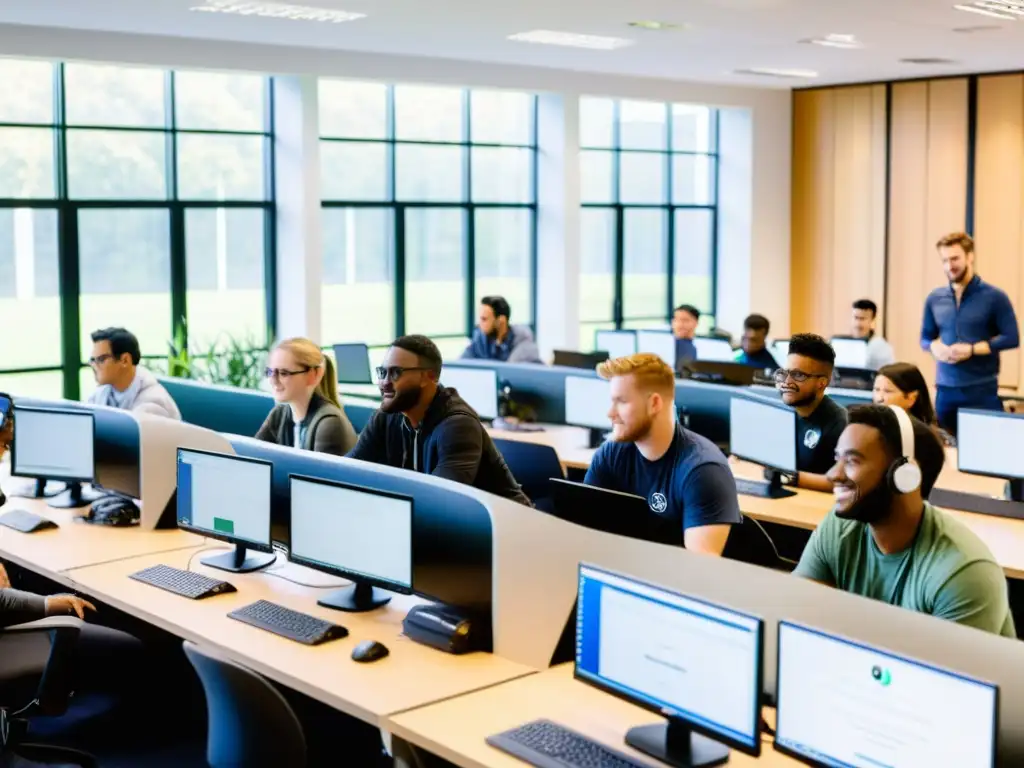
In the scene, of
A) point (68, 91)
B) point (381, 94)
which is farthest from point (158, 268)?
point (381, 94)

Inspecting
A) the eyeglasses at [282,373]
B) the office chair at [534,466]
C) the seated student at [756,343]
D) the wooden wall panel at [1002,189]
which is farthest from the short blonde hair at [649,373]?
the wooden wall panel at [1002,189]

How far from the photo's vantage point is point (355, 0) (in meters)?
7.02

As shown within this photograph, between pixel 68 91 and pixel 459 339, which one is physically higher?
pixel 68 91

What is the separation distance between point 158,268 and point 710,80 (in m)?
5.02

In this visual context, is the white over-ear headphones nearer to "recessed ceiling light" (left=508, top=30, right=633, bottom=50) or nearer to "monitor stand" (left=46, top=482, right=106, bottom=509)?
"monitor stand" (left=46, top=482, right=106, bottom=509)

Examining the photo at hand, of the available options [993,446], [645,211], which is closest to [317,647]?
[993,446]

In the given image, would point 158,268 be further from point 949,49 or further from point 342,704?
point 342,704

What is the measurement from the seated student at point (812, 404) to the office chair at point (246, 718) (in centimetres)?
252

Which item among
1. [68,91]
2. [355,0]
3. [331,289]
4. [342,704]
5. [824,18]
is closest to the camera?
[342,704]

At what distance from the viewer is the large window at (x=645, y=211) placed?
11.4 meters

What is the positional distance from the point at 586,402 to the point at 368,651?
350 centimetres

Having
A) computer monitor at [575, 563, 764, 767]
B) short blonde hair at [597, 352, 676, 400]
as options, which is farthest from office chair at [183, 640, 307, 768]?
short blonde hair at [597, 352, 676, 400]

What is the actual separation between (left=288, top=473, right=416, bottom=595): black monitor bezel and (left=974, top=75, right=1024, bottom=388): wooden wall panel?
316 inches

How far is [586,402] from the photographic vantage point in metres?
6.60
